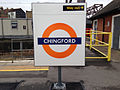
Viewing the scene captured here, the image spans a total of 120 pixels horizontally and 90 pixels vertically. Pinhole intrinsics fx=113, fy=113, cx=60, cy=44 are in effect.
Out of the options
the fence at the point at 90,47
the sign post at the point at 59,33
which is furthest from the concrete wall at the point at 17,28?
the sign post at the point at 59,33

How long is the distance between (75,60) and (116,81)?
5.56ft

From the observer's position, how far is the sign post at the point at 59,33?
225cm

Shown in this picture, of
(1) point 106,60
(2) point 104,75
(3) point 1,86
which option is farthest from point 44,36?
(1) point 106,60

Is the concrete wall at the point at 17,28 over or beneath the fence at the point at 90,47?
over

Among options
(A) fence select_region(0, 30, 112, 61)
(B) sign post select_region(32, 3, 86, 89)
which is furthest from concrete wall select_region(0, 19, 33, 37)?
(B) sign post select_region(32, 3, 86, 89)

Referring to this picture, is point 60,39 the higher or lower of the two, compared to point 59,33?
lower

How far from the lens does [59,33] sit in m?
2.31

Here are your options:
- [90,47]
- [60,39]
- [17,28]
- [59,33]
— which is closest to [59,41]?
[60,39]

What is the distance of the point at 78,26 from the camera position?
231 centimetres

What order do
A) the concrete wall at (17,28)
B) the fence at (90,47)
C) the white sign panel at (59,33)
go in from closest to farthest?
→ the white sign panel at (59,33) → the fence at (90,47) → the concrete wall at (17,28)

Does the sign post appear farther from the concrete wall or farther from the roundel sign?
the concrete wall

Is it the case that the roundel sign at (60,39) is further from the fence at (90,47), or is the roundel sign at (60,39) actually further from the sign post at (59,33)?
the fence at (90,47)

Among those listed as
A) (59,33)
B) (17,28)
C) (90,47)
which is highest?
(17,28)

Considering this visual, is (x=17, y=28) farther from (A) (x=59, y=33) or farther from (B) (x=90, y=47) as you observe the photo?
(A) (x=59, y=33)
